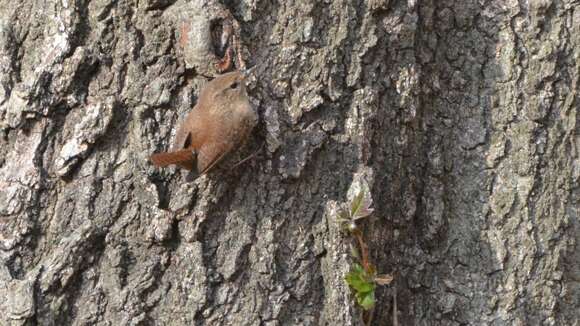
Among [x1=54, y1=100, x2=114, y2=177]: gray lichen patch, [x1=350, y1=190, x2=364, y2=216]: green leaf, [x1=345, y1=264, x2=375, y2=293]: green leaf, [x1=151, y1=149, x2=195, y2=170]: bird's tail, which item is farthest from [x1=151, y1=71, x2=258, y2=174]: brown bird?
[x1=345, y1=264, x2=375, y2=293]: green leaf

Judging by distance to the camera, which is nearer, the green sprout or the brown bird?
the brown bird

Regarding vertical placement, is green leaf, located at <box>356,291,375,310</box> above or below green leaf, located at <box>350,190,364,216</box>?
below

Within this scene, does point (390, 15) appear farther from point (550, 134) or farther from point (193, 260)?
point (193, 260)

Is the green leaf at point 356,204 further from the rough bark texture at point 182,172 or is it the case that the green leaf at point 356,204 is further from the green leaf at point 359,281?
the green leaf at point 359,281

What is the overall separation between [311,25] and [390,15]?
0.24m

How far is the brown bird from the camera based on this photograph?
2105 mm

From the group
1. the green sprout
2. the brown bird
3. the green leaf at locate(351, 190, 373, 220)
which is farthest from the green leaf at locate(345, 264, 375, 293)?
the brown bird

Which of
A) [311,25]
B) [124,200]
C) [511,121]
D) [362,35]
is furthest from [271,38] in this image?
[511,121]

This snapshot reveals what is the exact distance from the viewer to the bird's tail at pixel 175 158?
2076mm

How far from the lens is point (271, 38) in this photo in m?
2.26

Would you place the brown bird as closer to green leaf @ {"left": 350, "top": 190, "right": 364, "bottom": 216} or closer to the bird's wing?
the bird's wing

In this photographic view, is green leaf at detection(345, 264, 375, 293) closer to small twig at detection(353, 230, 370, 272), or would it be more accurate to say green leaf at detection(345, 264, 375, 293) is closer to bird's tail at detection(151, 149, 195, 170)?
small twig at detection(353, 230, 370, 272)

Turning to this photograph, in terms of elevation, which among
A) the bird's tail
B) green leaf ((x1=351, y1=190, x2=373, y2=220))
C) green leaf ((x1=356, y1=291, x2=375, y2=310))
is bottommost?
green leaf ((x1=356, y1=291, x2=375, y2=310))

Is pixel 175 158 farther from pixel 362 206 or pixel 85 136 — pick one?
pixel 362 206
